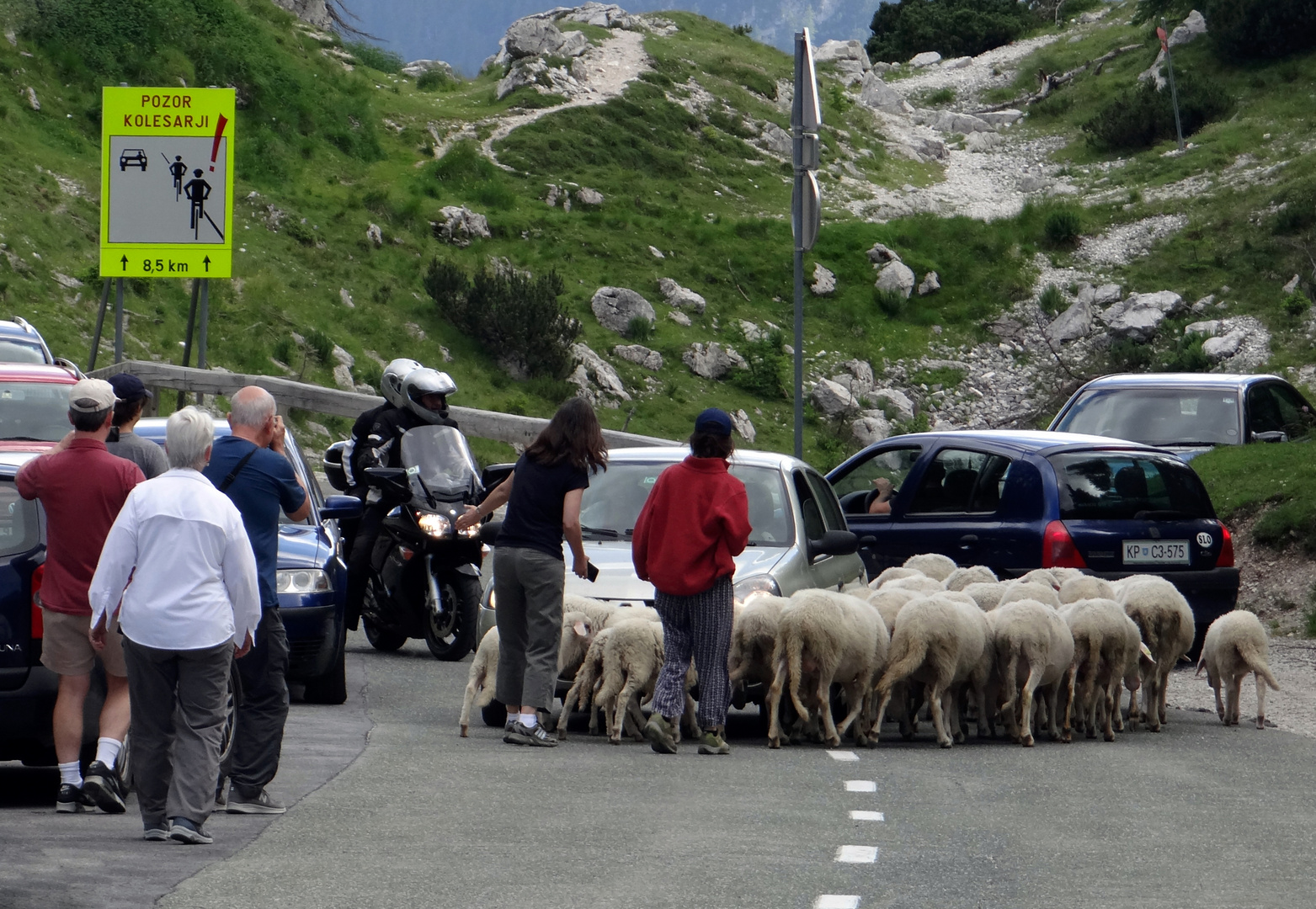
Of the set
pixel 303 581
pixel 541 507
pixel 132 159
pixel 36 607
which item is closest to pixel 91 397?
pixel 36 607

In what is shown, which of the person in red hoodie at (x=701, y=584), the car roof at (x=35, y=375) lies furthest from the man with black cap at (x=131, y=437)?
the car roof at (x=35, y=375)

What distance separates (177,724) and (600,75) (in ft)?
179

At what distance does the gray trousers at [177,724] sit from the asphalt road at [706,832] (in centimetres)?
22

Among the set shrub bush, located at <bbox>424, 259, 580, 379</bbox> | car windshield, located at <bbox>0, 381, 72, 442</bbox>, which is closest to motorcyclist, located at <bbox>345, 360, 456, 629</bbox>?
car windshield, located at <bbox>0, 381, 72, 442</bbox>

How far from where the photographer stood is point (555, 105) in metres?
55.9

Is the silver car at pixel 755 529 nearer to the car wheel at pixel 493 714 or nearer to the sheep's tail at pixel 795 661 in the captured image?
the car wheel at pixel 493 714

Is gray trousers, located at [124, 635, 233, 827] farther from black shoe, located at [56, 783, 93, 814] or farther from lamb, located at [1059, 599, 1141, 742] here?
lamb, located at [1059, 599, 1141, 742]

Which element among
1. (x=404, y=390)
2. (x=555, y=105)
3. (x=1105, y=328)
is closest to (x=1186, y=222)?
(x=1105, y=328)

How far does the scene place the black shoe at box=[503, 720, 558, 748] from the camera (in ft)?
33.7

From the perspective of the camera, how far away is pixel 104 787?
7.86m

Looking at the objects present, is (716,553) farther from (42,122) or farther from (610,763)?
(42,122)

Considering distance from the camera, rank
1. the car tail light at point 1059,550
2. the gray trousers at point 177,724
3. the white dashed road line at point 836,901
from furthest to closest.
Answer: the car tail light at point 1059,550 → the gray trousers at point 177,724 → the white dashed road line at point 836,901

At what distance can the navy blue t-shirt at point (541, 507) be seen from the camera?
10477mm

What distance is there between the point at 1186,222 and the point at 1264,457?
105 ft
